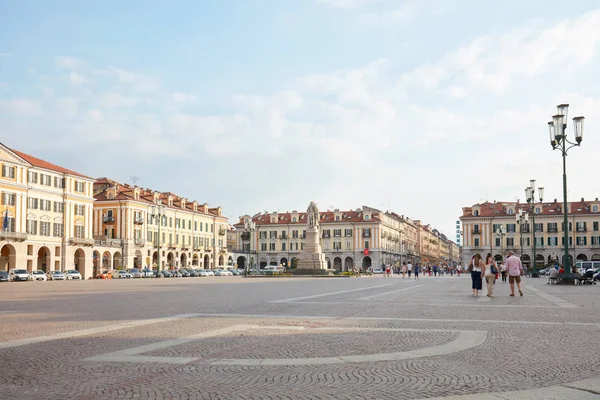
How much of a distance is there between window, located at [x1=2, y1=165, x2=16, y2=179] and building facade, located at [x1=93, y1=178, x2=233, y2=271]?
16237mm

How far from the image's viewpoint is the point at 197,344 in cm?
848

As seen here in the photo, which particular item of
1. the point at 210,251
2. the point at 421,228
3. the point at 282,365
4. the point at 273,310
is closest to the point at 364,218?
the point at 210,251

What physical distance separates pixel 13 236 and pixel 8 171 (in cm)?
690

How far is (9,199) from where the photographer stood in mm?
64875

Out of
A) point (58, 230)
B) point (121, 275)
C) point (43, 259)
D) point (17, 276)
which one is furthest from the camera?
point (121, 275)

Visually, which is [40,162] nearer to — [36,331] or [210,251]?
[210,251]

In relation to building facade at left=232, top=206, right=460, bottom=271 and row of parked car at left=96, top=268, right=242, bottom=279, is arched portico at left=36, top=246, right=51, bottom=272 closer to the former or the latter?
row of parked car at left=96, top=268, right=242, bottom=279

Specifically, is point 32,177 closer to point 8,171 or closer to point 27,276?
point 8,171

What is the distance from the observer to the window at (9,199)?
64125 millimetres

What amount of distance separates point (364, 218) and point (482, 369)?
4695 inches

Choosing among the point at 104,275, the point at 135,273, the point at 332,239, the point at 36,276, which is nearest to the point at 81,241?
the point at 135,273

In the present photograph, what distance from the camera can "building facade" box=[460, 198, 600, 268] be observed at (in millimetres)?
107625

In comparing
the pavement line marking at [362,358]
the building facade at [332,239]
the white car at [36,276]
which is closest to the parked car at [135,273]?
the white car at [36,276]

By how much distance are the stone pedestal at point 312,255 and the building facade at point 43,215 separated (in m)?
28.3
